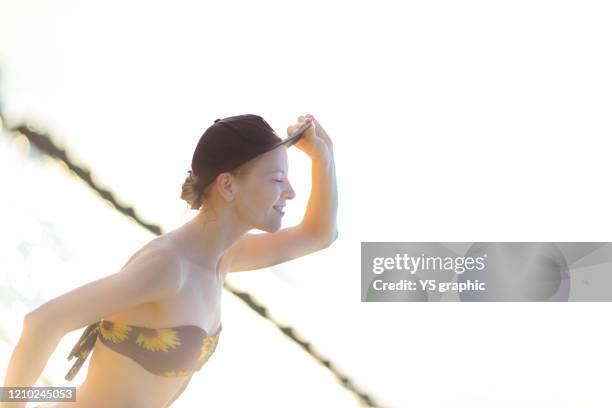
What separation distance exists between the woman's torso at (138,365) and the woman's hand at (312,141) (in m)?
0.31

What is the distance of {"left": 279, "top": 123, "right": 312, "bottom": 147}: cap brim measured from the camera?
1494 mm

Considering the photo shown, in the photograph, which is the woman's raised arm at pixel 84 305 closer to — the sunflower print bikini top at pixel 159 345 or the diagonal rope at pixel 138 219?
the sunflower print bikini top at pixel 159 345

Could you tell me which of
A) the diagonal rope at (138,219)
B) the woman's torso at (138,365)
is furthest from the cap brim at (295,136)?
the diagonal rope at (138,219)

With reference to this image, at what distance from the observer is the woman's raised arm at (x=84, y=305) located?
1.25 m

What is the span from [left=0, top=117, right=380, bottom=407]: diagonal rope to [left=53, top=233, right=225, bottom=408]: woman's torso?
5.21ft

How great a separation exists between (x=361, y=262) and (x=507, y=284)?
594mm

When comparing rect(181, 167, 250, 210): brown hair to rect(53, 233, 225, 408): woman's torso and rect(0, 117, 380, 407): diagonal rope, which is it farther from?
rect(0, 117, 380, 407): diagonal rope

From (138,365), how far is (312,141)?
53cm

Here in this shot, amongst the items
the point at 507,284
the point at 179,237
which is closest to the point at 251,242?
the point at 179,237

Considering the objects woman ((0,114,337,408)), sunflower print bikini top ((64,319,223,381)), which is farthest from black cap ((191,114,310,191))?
sunflower print bikini top ((64,319,223,381))

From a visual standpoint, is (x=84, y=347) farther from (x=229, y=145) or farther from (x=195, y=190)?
(x=229, y=145)

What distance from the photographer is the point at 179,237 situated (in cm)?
146

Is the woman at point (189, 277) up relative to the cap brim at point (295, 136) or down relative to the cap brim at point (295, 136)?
down

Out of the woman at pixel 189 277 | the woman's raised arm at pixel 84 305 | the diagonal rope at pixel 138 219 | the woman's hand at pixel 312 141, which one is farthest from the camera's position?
the diagonal rope at pixel 138 219
